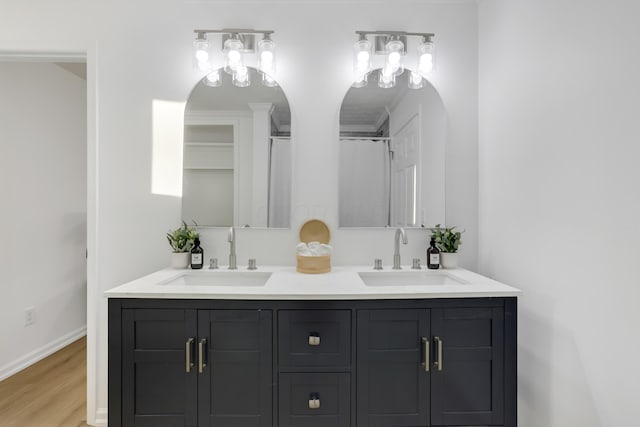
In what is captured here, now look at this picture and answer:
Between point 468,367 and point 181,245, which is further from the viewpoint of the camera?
point 181,245

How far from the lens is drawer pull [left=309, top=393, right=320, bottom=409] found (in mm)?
1420

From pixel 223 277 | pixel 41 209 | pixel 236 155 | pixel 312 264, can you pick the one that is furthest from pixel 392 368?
pixel 41 209

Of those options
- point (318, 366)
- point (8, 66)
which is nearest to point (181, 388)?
point (318, 366)

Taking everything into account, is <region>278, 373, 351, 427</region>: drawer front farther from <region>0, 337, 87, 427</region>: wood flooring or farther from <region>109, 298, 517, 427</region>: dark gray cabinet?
<region>0, 337, 87, 427</region>: wood flooring

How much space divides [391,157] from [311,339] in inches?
46.4

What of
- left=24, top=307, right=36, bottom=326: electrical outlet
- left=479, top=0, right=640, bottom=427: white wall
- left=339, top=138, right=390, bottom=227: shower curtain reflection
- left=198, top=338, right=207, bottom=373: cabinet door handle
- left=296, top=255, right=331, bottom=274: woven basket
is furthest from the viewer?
left=24, top=307, right=36, bottom=326: electrical outlet

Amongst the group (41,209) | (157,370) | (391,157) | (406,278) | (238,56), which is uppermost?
(238,56)

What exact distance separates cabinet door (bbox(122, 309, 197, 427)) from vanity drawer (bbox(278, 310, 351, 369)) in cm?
39

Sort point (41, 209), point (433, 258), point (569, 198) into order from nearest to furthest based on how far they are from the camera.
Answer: point (569, 198), point (433, 258), point (41, 209)

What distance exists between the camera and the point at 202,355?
4.65ft

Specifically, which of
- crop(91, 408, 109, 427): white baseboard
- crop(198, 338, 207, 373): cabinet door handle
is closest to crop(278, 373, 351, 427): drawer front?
crop(198, 338, 207, 373): cabinet door handle

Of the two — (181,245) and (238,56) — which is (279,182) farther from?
(238,56)

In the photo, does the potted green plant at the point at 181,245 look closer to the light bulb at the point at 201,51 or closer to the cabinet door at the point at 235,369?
the cabinet door at the point at 235,369

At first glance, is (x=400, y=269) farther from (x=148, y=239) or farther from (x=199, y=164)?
(x=148, y=239)
